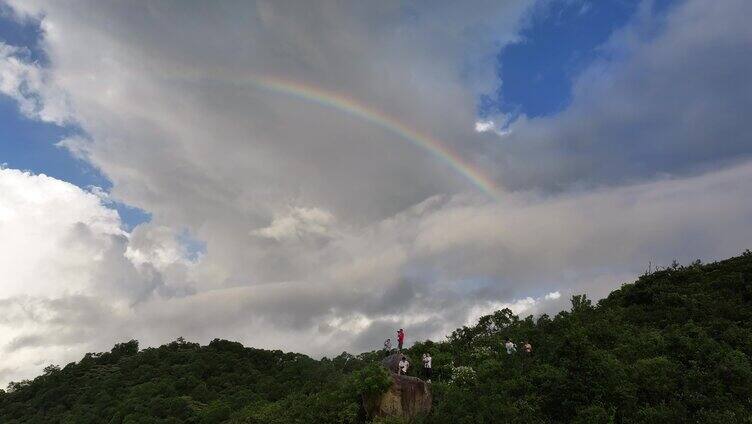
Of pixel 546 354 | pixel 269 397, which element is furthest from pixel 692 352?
pixel 269 397

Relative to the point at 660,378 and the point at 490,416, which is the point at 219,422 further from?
the point at 660,378

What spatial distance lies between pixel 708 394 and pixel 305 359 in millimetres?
85036

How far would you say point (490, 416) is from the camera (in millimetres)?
26094

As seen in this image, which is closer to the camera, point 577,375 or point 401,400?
point 577,375

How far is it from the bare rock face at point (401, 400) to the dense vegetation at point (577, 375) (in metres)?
0.93

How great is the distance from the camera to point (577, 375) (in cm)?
2850

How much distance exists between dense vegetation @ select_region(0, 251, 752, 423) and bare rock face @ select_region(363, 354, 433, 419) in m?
0.93

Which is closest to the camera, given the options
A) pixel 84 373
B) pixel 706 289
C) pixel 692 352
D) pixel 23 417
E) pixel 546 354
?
pixel 692 352

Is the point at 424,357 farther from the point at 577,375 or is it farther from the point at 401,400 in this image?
the point at 577,375

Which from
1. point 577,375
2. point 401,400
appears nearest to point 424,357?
point 401,400

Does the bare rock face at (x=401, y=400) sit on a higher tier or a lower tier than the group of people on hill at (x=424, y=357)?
lower

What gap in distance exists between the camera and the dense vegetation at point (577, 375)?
2703 cm

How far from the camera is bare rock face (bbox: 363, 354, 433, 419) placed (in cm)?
3006

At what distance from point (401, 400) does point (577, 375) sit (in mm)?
10098
